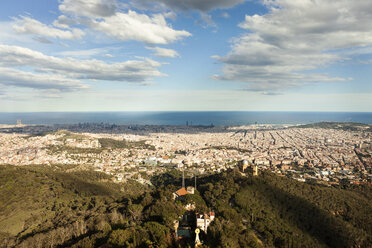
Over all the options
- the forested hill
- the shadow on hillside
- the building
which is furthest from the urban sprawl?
the building

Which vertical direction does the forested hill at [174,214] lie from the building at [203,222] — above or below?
below

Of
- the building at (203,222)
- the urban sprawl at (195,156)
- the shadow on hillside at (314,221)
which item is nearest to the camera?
the building at (203,222)

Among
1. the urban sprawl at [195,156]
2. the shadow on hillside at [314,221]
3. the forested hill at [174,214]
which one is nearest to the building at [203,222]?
the forested hill at [174,214]

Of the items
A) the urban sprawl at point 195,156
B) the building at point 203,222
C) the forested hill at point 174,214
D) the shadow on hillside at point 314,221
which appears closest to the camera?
the forested hill at point 174,214

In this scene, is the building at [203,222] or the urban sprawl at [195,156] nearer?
the building at [203,222]

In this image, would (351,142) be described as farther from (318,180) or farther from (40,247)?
(40,247)

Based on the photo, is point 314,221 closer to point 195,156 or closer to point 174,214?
point 174,214

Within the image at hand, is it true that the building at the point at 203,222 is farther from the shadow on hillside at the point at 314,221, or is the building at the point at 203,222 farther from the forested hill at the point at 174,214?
the shadow on hillside at the point at 314,221

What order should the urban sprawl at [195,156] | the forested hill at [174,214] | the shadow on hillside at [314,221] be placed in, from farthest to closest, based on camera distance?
1. the urban sprawl at [195,156]
2. the shadow on hillside at [314,221]
3. the forested hill at [174,214]

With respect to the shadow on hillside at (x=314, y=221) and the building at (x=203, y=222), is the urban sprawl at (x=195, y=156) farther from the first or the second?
the building at (x=203, y=222)
